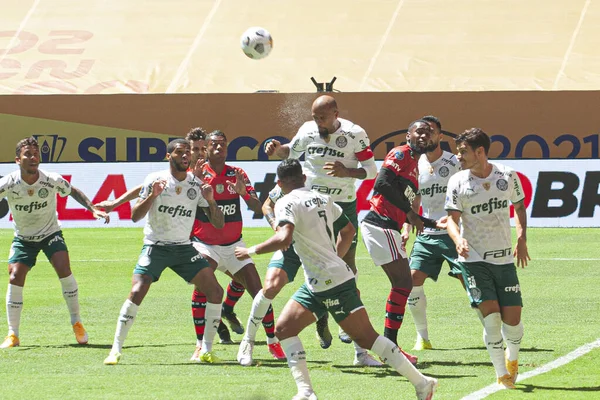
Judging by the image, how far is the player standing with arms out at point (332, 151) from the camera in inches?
426

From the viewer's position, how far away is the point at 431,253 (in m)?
11.4

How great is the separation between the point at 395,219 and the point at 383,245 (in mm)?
375

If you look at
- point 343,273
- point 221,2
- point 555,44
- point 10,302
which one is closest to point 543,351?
point 343,273

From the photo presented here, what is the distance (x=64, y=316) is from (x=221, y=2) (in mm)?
23911

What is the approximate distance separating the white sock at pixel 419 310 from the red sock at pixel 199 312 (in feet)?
7.15

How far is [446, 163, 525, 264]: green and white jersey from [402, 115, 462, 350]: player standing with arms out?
2058 millimetres

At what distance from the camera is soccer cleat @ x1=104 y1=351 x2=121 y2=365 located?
34.1 feet

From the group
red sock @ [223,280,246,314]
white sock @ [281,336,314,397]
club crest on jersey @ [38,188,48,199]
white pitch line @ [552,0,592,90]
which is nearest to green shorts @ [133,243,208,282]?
red sock @ [223,280,246,314]

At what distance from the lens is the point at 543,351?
431 inches

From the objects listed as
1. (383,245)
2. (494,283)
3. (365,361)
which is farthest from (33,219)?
(494,283)

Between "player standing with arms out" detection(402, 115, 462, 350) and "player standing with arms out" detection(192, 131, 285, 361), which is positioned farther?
"player standing with arms out" detection(192, 131, 285, 361)

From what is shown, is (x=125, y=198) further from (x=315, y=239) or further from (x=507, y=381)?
(x=507, y=381)

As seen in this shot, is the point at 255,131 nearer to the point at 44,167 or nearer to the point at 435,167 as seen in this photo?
the point at 44,167

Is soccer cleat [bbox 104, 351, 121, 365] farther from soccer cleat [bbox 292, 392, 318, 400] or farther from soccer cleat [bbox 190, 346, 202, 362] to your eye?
soccer cleat [bbox 292, 392, 318, 400]
